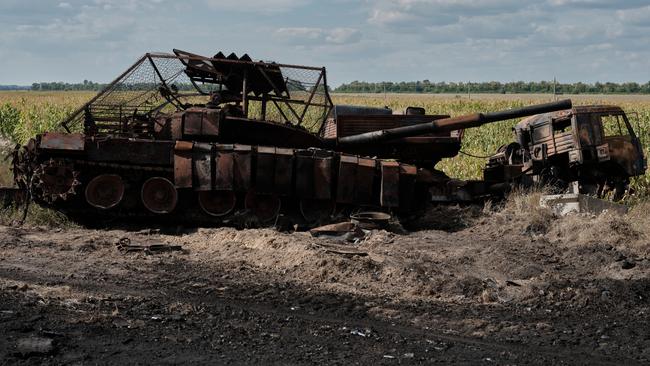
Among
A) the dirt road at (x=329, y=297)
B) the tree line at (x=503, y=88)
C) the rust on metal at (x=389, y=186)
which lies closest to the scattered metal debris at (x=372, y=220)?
the rust on metal at (x=389, y=186)

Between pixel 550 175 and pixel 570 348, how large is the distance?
34.9ft

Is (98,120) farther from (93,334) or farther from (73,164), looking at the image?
(93,334)

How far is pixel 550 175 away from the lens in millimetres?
17688

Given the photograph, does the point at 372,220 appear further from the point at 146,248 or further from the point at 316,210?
the point at 146,248

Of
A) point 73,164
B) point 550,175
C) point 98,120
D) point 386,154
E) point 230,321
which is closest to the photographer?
point 230,321

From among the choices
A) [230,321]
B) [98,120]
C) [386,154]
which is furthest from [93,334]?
[386,154]

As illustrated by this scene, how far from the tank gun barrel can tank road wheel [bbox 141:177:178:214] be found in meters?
3.50

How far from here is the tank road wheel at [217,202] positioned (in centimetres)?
1419

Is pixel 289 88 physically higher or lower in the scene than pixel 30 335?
higher

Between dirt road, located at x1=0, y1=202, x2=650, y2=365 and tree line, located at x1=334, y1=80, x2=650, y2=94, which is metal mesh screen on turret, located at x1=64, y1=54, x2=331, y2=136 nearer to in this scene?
dirt road, located at x1=0, y1=202, x2=650, y2=365

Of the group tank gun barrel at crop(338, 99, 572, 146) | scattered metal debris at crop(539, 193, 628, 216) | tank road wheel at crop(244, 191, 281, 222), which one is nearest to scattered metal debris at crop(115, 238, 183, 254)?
tank road wheel at crop(244, 191, 281, 222)

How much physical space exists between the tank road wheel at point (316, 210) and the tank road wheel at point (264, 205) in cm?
46

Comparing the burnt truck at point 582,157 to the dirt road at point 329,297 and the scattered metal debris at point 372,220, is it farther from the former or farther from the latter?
the scattered metal debris at point 372,220

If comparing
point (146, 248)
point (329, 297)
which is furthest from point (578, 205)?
point (146, 248)
